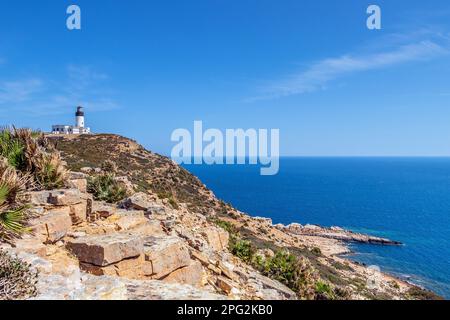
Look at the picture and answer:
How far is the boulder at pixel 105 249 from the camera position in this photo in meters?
7.70

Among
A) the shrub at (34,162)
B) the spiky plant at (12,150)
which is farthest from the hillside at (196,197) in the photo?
the shrub at (34,162)

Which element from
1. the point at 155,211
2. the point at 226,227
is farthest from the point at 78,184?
the point at 226,227

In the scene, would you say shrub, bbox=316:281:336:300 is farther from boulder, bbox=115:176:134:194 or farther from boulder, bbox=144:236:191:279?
boulder, bbox=115:176:134:194

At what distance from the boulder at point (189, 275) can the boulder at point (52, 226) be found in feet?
9.50

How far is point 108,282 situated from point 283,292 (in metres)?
6.62

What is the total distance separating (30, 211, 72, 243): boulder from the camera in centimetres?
816

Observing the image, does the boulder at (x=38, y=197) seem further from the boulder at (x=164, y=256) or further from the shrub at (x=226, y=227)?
the shrub at (x=226, y=227)

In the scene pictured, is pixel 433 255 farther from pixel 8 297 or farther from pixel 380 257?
pixel 8 297

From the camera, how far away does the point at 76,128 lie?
73.8m

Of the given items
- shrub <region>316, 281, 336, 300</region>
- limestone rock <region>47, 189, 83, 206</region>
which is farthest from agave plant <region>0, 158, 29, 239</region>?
shrub <region>316, 281, 336, 300</region>

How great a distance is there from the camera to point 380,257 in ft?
193

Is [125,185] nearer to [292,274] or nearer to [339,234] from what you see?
[292,274]

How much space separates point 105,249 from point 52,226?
1819 millimetres
